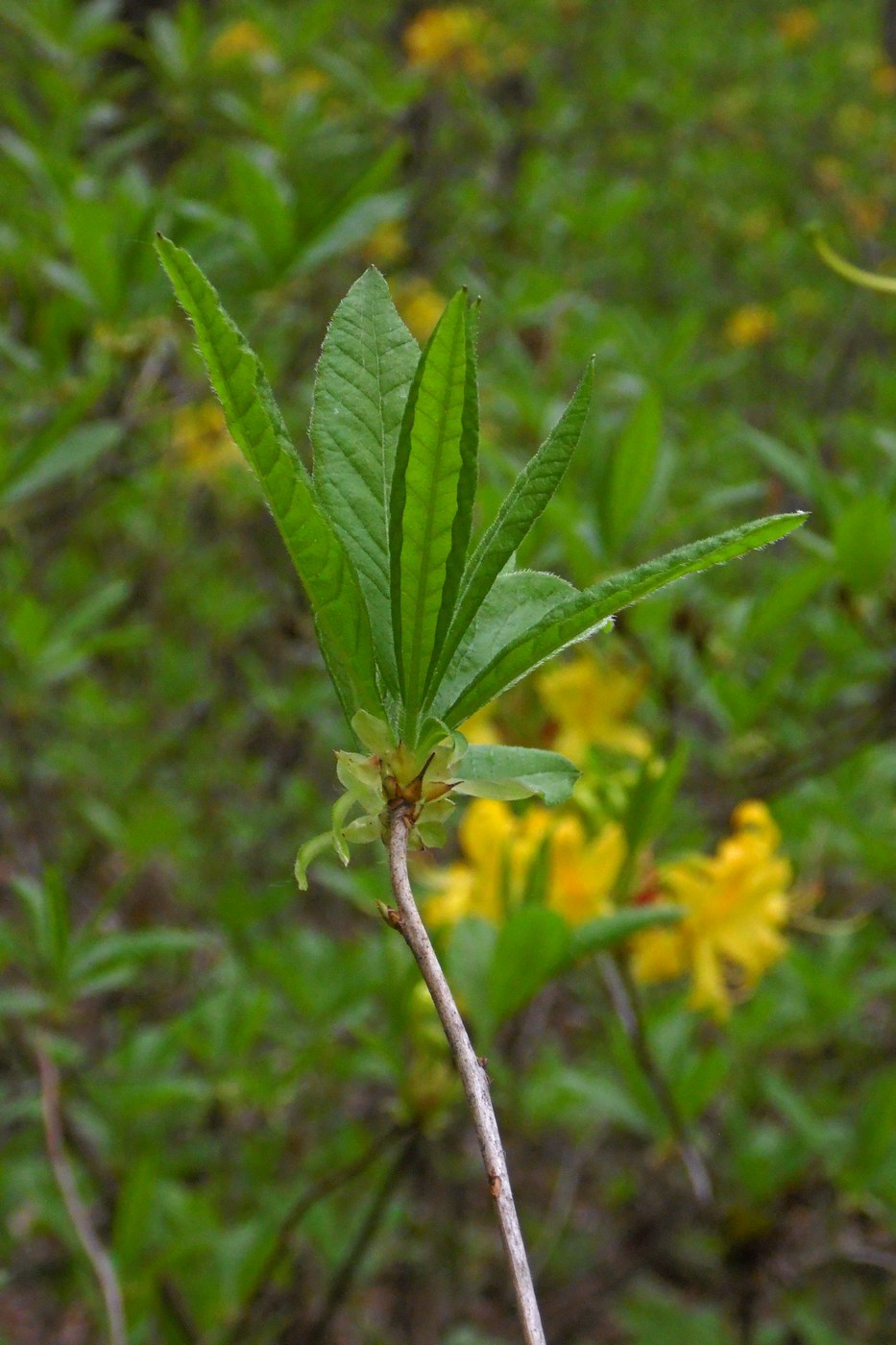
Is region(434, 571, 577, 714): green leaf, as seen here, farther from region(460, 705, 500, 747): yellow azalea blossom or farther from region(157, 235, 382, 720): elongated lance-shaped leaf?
region(460, 705, 500, 747): yellow azalea blossom

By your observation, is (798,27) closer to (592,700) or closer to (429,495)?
(592,700)

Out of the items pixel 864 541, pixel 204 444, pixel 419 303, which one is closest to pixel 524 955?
pixel 864 541

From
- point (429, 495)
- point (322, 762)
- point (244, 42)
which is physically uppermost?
point (244, 42)

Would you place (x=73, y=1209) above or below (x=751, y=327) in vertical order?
below

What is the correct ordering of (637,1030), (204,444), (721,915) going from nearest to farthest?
(637,1030)
(721,915)
(204,444)

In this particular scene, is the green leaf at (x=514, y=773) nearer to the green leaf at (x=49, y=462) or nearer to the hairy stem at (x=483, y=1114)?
the hairy stem at (x=483, y=1114)

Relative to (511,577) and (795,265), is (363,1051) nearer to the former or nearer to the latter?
(511,577)
